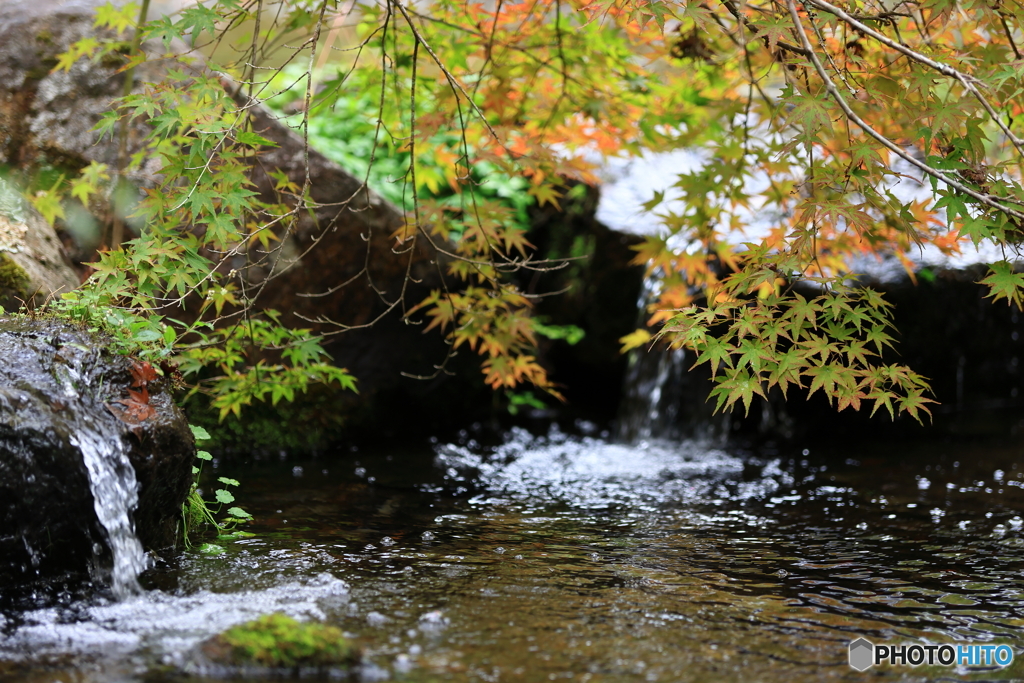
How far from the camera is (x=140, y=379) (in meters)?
3.21

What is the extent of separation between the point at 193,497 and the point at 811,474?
3.86 metres

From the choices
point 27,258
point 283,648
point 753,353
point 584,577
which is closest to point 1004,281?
point 753,353

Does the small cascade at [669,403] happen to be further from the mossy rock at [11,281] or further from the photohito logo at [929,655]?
the mossy rock at [11,281]

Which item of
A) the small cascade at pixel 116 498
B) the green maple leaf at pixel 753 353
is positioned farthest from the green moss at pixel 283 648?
the green maple leaf at pixel 753 353

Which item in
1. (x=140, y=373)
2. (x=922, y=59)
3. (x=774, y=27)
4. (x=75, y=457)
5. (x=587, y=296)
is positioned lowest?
(x=75, y=457)

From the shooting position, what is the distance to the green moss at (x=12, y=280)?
3.78 meters

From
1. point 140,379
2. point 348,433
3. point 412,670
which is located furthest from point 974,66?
point 348,433

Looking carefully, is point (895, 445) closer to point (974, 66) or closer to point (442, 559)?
point (974, 66)

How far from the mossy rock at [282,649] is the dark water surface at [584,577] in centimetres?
9

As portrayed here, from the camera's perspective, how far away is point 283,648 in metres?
2.33

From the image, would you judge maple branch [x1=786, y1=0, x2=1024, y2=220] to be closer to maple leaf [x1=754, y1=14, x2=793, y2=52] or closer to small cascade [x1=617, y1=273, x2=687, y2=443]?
maple leaf [x1=754, y1=14, x2=793, y2=52]

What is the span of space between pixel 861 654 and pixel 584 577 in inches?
41.3

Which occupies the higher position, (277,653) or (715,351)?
(715,351)

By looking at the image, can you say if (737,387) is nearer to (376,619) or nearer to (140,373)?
(376,619)
